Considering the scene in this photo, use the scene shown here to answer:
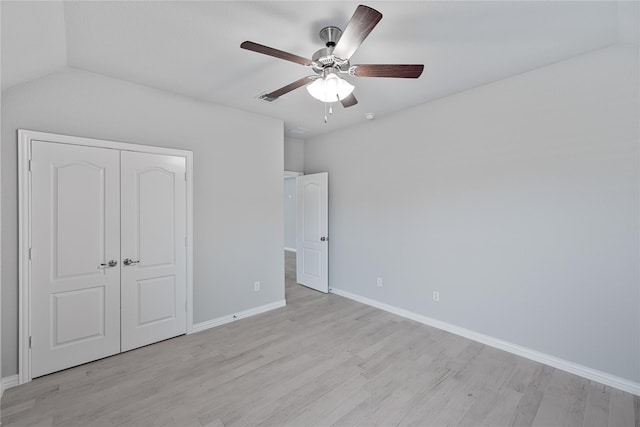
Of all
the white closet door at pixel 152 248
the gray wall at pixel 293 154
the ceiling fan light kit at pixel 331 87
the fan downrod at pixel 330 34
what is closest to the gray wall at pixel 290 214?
the gray wall at pixel 293 154

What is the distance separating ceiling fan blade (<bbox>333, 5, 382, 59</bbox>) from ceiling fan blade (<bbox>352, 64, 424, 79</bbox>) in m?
0.14

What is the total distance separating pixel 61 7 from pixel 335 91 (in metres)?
1.84

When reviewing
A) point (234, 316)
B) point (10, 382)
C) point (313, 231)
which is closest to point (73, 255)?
point (10, 382)

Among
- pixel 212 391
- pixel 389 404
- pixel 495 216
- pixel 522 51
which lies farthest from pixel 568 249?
pixel 212 391

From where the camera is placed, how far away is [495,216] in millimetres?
2945

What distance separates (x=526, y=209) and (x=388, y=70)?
2.00m

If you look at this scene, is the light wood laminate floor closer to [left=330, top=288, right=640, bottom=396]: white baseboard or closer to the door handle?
[left=330, top=288, right=640, bottom=396]: white baseboard

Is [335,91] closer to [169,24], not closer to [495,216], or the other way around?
[169,24]

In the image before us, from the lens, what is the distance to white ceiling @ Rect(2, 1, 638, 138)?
182cm

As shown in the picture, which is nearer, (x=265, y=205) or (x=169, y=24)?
(x=169, y=24)

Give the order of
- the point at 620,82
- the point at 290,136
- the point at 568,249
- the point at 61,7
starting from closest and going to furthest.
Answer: the point at 61,7 < the point at 620,82 < the point at 568,249 < the point at 290,136

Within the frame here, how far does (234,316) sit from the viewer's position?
3643 millimetres

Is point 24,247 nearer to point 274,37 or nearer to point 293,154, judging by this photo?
point 274,37

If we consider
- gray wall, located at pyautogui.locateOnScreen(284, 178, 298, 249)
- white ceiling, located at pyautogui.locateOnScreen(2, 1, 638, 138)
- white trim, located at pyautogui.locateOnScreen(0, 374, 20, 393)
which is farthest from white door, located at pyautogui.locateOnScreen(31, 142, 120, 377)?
gray wall, located at pyautogui.locateOnScreen(284, 178, 298, 249)
